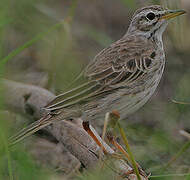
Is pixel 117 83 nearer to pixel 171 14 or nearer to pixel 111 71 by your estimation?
pixel 111 71

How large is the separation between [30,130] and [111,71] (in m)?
0.78

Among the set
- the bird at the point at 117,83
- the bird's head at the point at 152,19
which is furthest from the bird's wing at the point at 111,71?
the bird's head at the point at 152,19

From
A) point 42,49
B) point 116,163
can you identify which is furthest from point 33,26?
point 116,163

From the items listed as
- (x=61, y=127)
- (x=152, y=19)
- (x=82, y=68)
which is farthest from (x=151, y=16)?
(x=61, y=127)

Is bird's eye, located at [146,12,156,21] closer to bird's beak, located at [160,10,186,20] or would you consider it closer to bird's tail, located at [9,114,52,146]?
bird's beak, located at [160,10,186,20]

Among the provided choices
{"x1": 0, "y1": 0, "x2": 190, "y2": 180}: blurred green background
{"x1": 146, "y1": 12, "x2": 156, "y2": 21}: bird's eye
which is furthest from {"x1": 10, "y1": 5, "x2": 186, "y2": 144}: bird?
{"x1": 0, "y1": 0, "x2": 190, "y2": 180}: blurred green background

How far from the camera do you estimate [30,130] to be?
3.48 meters

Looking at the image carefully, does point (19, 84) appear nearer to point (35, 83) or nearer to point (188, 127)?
point (35, 83)

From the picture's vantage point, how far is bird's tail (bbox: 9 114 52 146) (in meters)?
3.26

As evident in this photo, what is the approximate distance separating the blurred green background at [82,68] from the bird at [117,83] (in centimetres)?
22

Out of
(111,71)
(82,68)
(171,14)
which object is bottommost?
(111,71)

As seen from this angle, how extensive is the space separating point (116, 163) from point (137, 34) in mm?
1331

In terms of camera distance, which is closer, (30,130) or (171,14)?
(30,130)

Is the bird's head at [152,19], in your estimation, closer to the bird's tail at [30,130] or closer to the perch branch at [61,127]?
the perch branch at [61,127]
